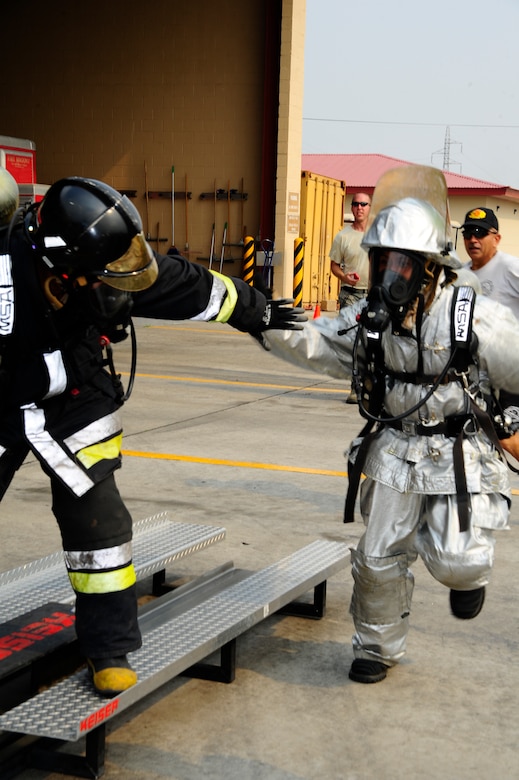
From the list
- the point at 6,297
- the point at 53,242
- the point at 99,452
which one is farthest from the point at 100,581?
the point at 53,242

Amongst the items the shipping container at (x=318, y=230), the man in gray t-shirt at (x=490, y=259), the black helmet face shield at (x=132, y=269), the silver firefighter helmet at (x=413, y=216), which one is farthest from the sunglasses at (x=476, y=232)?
the shipping container at (x=318, y=230)

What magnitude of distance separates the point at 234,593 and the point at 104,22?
Answer: 18.8 m

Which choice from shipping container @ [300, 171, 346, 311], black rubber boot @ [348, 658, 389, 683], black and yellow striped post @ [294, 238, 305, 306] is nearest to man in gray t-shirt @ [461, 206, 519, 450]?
black rubber boot @ [348, 658, 389, 683]

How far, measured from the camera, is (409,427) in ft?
12.0

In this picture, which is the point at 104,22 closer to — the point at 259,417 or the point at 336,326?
the point at 259,417

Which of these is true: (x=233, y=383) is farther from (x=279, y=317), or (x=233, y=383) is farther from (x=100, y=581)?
(x=100, y=581)

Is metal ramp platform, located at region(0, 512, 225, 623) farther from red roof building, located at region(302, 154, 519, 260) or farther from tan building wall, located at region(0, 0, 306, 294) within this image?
red roof building, located at region(302, 154, 519, 260)

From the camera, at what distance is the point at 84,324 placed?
128 inches

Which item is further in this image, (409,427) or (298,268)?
(298,268)

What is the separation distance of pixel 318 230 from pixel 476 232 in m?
15.4

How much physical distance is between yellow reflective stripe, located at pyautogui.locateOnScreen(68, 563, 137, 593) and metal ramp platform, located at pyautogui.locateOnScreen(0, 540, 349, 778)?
0.27 metres

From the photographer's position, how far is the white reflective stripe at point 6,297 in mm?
3125

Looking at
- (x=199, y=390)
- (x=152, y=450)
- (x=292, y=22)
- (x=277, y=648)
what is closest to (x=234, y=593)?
(x=277, y=648)

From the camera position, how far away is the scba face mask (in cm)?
347
